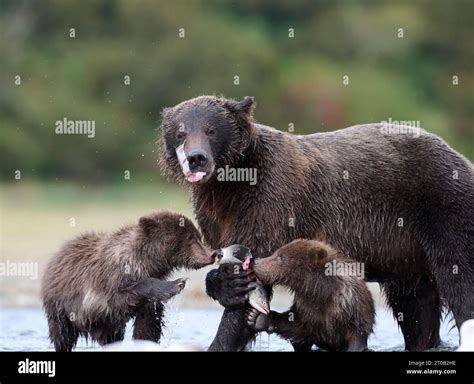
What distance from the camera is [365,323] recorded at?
9.85 metres

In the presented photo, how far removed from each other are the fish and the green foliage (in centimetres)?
1650

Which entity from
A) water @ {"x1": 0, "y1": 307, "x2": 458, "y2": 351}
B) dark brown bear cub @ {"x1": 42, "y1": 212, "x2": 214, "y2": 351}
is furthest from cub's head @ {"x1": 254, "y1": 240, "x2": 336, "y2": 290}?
water @ {"x1": 0, "y1": 307, "x2": 458, "y2": 351}

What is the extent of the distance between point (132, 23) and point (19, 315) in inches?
648

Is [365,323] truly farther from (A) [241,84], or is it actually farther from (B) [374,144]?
(A) [241,84]

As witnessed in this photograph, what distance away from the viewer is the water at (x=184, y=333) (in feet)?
37.3

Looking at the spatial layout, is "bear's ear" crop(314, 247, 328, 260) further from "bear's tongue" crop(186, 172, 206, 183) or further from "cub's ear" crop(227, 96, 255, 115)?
"cub's ear" crop(227, 96, 255, 115)

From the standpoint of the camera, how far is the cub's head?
9789 mm

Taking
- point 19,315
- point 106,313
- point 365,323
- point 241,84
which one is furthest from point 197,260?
point 241,84

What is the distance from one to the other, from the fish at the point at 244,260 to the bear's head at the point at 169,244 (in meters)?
0.34

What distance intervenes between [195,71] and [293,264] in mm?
19339

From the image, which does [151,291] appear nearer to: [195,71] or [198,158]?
[198,158]

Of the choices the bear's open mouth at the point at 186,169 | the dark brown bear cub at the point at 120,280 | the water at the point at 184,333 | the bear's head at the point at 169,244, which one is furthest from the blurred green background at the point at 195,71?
the bear's open mouth at the point at 186,169

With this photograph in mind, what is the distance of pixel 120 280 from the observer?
9.95 meters

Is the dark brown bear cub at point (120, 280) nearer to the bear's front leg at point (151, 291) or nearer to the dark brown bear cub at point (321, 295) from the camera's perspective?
the bear's front leg at point (151, 291)
